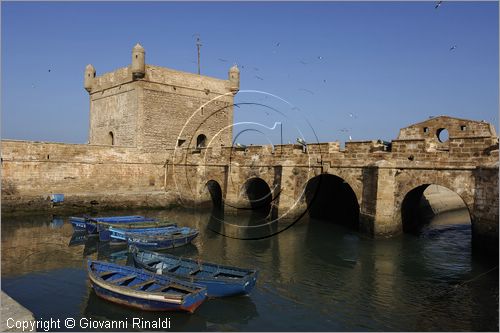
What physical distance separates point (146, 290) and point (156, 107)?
70.3 feet

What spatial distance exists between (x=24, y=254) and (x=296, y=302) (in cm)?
1039

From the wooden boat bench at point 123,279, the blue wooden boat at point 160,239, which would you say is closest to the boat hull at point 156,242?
the blue wooden boat at point 160,239

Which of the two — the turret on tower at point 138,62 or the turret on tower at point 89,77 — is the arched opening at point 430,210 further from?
the turret on tower at point 89,77

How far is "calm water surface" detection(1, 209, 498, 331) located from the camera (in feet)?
30.4

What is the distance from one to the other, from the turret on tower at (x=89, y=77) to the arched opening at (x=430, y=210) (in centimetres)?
2808

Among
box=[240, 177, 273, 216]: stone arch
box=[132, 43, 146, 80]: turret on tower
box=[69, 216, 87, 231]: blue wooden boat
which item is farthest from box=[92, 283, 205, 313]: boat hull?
box=[132, 43, 146, 80]: turret on tower

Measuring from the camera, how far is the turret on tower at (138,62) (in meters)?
27.9

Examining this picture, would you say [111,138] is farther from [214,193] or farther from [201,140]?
[214,193]

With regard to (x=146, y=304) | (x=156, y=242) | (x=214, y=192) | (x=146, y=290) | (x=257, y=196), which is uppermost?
(x=214, y=192)

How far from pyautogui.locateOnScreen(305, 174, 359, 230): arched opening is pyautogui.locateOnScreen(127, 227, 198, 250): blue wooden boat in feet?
25.5

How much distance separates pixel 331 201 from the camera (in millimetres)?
24438

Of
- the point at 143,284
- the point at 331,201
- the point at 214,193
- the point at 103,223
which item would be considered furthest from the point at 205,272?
the point at 214,193

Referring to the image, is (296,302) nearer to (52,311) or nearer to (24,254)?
(52,311)

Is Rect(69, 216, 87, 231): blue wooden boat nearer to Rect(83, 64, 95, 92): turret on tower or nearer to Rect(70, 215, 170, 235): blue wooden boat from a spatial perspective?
Rect(70, 215, 170, 235): blue wooden boat
